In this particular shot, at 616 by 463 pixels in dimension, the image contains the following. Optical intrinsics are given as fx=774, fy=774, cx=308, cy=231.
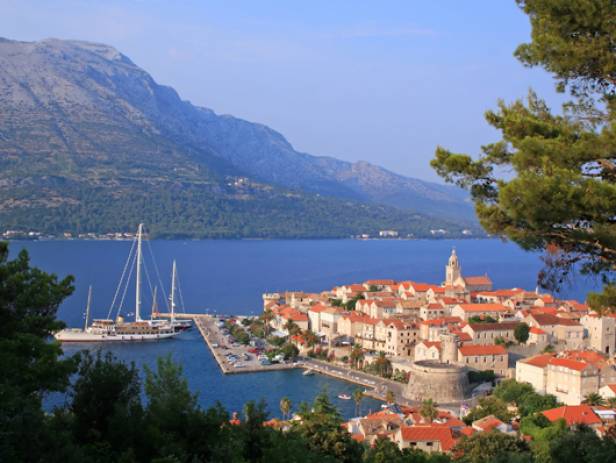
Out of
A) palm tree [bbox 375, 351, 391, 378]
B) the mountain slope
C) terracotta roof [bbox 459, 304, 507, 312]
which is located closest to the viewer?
palm tree [bbox 375, 351, 391, 378]

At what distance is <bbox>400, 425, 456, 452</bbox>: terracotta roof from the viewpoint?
2094cm

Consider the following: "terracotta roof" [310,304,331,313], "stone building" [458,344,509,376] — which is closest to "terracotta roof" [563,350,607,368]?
"stone building" [458,344,509,376]

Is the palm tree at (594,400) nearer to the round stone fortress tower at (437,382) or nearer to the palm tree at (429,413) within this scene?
the round stone fortress tower at (437,382)

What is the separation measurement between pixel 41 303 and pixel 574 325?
33554mm

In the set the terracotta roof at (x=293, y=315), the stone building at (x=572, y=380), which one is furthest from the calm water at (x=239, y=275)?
the terracotta roof at (x=293, y=315)

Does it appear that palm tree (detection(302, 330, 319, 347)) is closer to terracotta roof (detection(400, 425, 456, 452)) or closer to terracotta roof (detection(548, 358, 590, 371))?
terracotta roof (detection(548, 358, 590, 371))

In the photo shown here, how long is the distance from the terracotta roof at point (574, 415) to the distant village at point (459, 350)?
51 mm

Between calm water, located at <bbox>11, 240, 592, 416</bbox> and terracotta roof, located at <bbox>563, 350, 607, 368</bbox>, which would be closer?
terracotta roof, located at <bbox>563, 350, 607, 368</bbox>

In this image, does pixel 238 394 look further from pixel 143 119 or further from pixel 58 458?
pixel 143 119

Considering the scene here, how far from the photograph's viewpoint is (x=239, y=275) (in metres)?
88.4

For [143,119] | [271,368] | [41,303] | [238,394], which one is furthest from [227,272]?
[143,119]

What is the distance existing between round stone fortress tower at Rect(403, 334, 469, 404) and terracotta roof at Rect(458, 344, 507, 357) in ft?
6.96

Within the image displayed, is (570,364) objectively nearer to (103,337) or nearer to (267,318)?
(267,318)

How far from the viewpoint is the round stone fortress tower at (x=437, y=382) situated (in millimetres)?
31406
